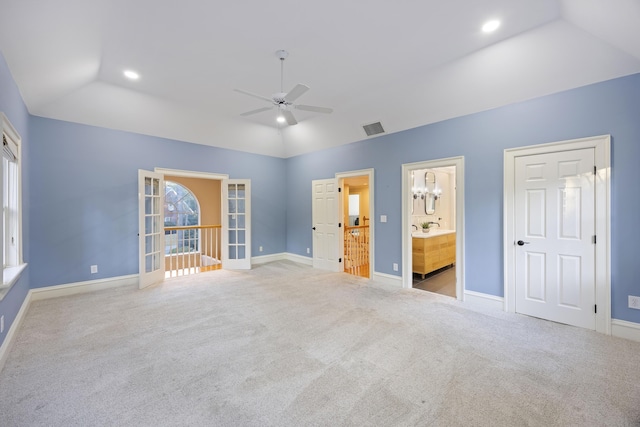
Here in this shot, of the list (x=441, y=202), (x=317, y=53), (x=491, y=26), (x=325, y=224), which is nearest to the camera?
(x=491, y=26)

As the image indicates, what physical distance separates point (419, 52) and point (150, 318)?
450 centimetres

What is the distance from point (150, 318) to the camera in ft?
11.1

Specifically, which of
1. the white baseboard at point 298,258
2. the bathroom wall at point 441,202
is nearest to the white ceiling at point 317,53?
the bathroom wall at point 441,202

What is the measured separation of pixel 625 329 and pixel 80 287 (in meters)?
7.17

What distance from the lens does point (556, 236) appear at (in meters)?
3.21

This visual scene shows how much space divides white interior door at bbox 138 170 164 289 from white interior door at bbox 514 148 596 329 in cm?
563

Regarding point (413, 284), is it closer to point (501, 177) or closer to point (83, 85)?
point (501, 177)

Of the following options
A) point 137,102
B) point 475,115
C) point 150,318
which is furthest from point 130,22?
point 475,115

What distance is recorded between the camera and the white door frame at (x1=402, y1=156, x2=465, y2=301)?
3.94 m

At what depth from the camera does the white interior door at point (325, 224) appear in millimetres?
5844

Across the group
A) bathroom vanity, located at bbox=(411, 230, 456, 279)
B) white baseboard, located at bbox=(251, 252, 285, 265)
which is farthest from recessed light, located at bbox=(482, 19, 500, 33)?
white baseboard, located at bbox=(251, 252, 285, 265)

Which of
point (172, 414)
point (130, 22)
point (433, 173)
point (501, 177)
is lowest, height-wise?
point (172, 414)

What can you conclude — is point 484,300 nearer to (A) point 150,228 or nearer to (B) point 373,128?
(B) point 373,128

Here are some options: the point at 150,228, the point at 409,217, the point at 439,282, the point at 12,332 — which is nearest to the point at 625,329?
the point at 439,282
